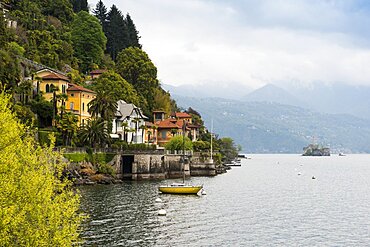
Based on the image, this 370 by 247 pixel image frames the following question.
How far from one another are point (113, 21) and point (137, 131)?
62831mm

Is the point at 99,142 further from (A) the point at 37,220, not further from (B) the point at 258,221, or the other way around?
(A) the point at 37,220

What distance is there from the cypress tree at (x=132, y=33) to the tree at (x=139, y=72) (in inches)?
1128

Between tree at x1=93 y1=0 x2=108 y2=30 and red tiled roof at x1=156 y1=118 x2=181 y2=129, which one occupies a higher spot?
tree at x1=93 y1=0 x2=108 y2=30

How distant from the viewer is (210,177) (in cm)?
11856

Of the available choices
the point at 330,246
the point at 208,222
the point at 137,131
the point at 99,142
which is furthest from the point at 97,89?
the point at 330,246

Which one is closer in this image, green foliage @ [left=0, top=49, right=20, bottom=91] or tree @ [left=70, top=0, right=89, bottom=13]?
green foliage @ [left=0, top=49, right=20, bottom=91]

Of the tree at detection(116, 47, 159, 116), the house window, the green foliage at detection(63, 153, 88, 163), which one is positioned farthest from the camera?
the tree at detection(116, 47, 159, 116)

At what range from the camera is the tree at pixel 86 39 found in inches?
5763

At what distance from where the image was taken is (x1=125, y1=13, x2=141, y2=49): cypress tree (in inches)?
6954

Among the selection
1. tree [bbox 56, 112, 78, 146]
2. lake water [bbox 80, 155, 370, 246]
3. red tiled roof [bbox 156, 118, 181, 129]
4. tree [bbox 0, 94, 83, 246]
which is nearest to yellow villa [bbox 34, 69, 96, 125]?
tree [bbox 56, 112, 78, 146]

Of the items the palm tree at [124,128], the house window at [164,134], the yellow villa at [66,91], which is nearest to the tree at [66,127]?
the yellow villa at [66,91]

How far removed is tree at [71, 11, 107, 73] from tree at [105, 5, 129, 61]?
64.2ft

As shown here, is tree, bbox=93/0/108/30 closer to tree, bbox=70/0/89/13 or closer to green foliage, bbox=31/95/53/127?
tree, bbox=70/0/89/13

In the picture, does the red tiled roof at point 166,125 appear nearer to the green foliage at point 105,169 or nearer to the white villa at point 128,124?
the white villa at point 128,124
